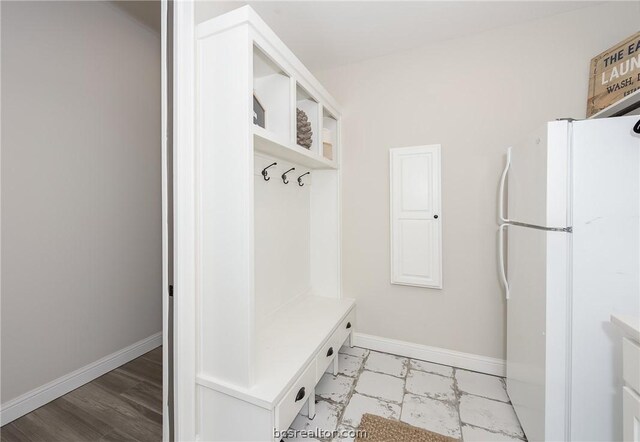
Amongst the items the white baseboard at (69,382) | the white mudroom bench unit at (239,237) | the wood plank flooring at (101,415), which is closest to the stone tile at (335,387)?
the white mudroom bench unit at (239,237)

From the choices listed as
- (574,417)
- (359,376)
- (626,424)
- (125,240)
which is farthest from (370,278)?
(125,240)

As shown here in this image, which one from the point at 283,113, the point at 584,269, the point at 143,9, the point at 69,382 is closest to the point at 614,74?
the point at 584,269

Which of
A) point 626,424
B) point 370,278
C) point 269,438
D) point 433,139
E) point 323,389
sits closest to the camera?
point 626,424

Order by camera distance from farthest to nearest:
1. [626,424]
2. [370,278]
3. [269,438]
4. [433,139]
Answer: [370,278]
[433,139]
[269,438]
[626,424]

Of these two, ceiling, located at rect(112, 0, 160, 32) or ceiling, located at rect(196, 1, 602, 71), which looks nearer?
ceiling, located at rect(196, 1, 602, 71)

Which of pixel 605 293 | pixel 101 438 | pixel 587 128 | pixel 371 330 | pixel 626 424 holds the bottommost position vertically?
pixel 101 438

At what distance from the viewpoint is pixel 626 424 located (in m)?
0.88

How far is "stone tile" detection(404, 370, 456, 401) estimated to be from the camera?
5.97ft

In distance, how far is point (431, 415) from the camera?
164 cm

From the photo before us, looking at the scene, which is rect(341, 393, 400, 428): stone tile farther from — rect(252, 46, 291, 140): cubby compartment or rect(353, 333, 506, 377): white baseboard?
rect(252, 46, 291, 140): cubby compartment

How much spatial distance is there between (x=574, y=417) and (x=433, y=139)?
72.1 inches

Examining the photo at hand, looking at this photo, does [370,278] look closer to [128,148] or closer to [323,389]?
[323,389]

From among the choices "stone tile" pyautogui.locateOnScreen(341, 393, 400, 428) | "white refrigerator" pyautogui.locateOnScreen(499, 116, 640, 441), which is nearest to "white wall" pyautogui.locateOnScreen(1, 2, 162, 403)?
"stone tile" pyautogui.locateOnScreen(341, 393, 400, 428)

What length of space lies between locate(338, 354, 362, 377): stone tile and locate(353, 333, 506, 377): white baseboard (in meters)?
0.21
